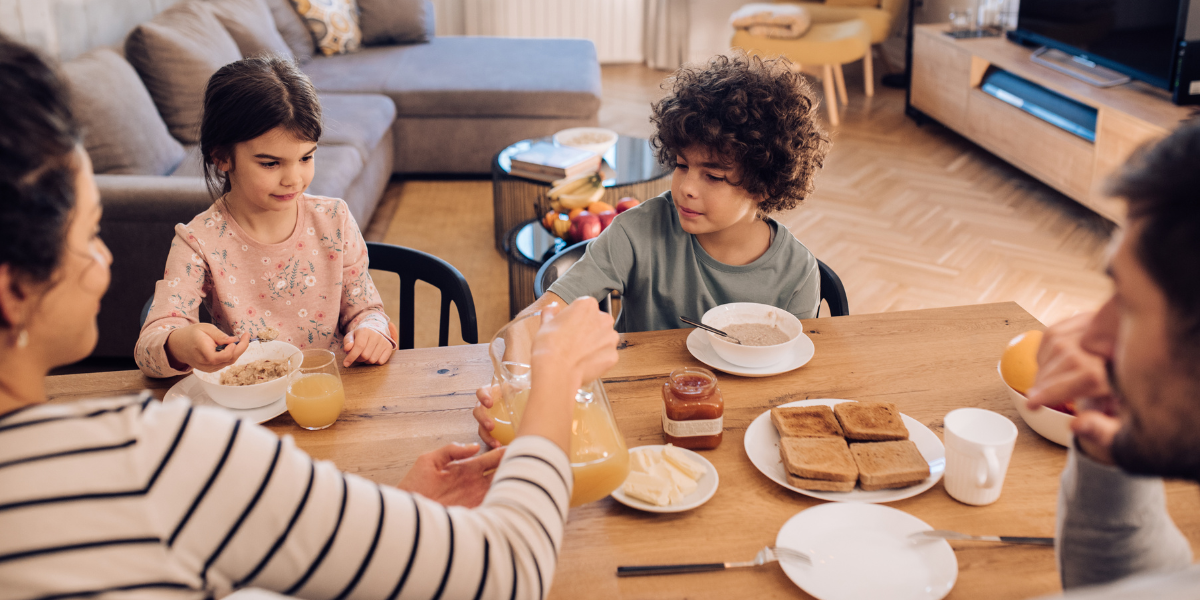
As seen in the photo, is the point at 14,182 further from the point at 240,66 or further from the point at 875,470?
the point at 240,66

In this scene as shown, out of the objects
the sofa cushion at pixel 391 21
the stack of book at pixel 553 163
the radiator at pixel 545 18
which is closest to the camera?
the stack of book at pixel 553 163

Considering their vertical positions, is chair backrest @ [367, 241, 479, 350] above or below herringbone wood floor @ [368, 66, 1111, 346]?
above

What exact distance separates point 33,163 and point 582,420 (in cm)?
54

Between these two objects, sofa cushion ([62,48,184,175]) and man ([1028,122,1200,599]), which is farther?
sofa cushion ([62,48,184,175])

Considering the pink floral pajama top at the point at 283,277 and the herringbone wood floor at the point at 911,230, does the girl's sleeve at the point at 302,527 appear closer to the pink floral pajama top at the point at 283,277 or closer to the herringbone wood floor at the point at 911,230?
the pink floral pajama top at the point at 283,277

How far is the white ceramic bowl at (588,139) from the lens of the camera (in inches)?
128

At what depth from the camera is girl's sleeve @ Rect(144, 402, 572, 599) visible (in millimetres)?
571

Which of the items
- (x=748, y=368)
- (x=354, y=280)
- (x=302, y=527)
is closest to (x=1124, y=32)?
(x=748, y=368)

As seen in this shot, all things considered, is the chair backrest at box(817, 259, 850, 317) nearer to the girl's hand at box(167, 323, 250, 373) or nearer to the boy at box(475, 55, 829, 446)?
the boy at box(475, 55, 829, 446)

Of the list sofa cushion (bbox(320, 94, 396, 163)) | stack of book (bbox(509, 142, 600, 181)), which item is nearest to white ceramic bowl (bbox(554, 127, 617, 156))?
stack of book (bbox(509, 142, 600, 181))

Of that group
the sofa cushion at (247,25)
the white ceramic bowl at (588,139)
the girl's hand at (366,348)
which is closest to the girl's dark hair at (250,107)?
the girl's hand at (366,348)

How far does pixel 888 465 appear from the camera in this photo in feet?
3.24

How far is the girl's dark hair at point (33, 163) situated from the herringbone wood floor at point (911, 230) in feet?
7.10

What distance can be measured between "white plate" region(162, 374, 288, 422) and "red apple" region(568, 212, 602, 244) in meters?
1.37
